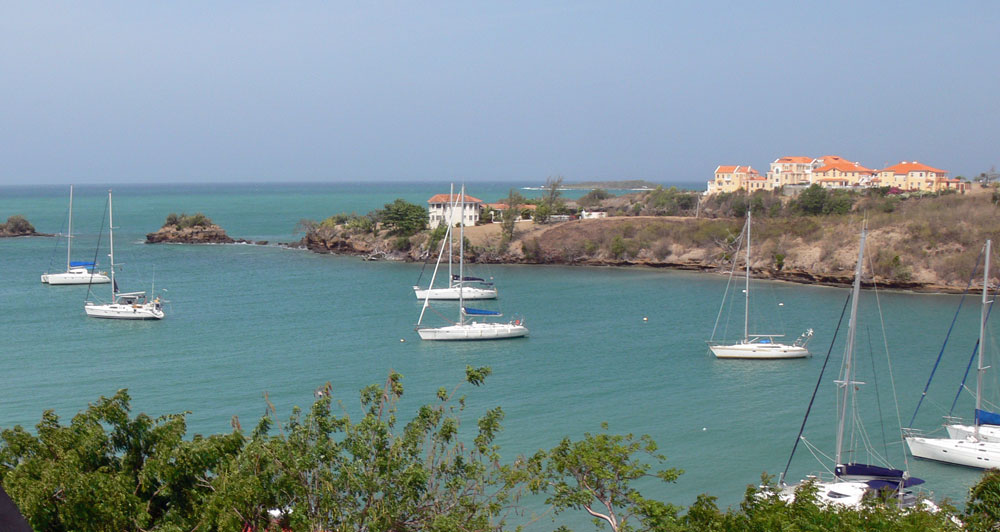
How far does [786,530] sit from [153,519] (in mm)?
9674

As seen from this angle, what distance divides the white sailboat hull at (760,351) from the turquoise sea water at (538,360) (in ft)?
2.04

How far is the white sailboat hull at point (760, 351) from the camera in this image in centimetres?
4109

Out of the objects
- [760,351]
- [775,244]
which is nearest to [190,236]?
[775,244]

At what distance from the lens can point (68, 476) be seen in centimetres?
1248

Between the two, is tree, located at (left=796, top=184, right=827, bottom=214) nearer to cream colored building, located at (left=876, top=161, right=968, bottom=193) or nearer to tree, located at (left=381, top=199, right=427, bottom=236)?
cream colored building, located at (left=876, top=161, right=968, bottom=193)

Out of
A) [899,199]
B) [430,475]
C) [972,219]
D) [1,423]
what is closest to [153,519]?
[430,475]

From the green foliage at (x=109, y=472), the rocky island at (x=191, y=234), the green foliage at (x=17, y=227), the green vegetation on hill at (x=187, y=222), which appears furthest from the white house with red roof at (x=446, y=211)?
the green foliage at (x=109, y=472)

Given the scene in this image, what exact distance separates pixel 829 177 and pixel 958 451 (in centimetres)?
8822

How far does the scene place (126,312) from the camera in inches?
1972

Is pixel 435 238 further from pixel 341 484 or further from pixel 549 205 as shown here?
pixel 341 484

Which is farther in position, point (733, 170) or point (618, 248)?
point (733, 170)

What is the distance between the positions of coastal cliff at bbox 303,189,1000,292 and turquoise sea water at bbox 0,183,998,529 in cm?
492

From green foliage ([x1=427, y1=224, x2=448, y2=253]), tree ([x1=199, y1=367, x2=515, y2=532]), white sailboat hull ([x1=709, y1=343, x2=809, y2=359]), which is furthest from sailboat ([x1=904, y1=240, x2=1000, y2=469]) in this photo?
Answer: green foliage ([x1=427, y1=224, x2=448, y2=253])

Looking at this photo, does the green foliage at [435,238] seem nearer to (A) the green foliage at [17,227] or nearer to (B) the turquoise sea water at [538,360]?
(B) the turquoise sea water at [538,360]
